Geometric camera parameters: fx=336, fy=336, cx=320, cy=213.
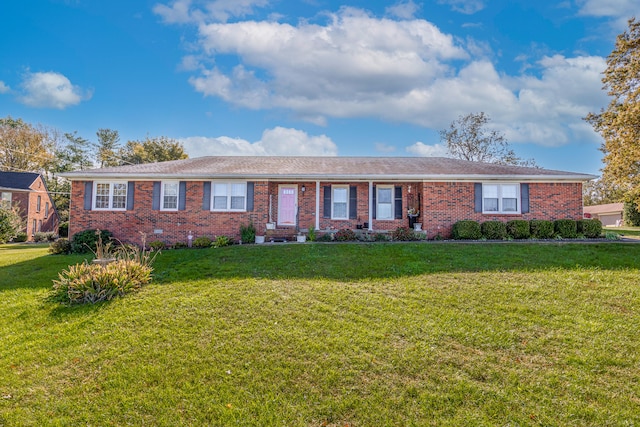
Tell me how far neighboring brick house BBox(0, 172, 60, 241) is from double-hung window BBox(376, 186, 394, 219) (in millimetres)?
32143

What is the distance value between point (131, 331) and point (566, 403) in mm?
6359

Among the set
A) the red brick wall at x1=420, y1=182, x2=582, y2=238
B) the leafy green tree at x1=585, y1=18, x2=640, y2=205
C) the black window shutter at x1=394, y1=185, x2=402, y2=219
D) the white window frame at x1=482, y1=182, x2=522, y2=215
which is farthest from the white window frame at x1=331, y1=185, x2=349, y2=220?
the leafy green tree at x1=585, y1=18, x2=640, y2=205

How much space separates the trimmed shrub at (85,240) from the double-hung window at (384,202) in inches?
466

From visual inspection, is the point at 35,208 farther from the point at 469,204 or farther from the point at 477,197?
the point at 477,197

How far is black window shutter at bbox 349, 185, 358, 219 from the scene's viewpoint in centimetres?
1559

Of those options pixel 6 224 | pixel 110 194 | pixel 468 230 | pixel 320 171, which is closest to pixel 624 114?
pixel 468 230

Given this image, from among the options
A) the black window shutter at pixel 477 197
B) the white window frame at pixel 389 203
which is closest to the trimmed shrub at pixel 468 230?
the black window shutter at pixel 477 197

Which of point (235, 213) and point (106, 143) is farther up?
point (106, 143)

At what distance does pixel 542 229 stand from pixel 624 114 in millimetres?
8712

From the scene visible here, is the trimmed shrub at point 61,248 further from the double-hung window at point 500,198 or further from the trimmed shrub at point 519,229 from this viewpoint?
the trimmed shrub at point 519,229

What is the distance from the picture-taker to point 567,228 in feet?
44.4

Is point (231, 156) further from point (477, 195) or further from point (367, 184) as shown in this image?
point (477, 195)

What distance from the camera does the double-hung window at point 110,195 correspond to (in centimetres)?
1488

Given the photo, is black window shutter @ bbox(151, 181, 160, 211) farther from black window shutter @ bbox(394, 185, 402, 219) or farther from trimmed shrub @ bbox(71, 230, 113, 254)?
black window shutter @ bbox(394, 185, 402, 219)
